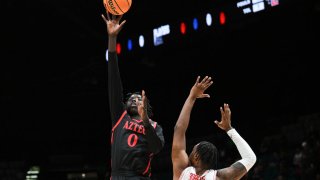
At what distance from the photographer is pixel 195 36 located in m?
10.7

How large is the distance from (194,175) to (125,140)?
634 mm

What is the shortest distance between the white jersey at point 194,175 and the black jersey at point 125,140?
0.29 meters

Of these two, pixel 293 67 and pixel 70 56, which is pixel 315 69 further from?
pixel 70 56

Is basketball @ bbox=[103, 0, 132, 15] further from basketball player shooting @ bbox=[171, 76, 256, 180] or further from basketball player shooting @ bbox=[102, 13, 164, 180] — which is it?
basketball player shooting @ bbox=[171, 76, 256, 180]

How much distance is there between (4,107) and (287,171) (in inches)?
423

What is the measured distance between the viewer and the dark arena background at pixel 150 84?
14016 mm

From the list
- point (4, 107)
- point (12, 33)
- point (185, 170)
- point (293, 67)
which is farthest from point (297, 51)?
point (185, 170)

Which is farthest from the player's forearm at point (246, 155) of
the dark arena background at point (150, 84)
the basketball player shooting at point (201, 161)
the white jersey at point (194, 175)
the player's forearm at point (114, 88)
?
the dark arena background at point (150, 84)

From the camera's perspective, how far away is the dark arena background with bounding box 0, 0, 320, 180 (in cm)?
1402

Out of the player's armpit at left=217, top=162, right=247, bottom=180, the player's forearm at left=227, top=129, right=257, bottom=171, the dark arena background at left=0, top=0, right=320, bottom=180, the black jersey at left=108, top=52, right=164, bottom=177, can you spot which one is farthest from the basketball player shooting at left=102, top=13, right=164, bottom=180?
the dark arena background at left=0, top=0, right=320, bottom=180

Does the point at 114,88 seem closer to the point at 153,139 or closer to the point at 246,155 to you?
the point at 153,139

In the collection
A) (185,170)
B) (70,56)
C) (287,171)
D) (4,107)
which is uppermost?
(70,56)

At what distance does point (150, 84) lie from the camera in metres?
18.0

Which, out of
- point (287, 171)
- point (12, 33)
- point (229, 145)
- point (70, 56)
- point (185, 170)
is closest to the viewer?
point (185, 170)
